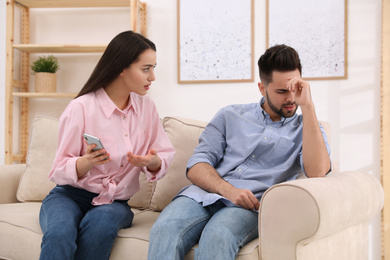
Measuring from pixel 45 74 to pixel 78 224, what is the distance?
1.74 m

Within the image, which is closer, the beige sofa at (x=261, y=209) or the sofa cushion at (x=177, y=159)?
the beige sofa at (x=261, y=209)

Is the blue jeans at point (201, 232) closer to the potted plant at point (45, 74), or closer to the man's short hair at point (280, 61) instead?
the man's short hair at point (280, 61)

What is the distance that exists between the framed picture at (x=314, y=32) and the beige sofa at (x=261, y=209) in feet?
3.61

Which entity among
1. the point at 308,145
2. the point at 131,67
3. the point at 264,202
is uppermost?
the point at 131,67

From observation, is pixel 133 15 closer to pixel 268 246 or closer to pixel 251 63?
pixel 251 63

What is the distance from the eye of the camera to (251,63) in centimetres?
291

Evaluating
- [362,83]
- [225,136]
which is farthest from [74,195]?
[362,83]

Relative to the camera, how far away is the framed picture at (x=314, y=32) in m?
2.79

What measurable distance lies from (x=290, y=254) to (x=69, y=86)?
234 centimetres

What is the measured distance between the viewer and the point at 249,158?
171 centimetres

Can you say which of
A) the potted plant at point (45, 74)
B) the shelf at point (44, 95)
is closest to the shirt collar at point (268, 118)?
the shelf at point (44, 95)

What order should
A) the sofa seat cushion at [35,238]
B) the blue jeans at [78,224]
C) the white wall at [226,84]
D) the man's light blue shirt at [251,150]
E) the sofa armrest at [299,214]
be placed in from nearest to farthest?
the sofa armrest at [299,214] → the blue jeans at [78,224] → the sofa seat cushion at [35,238] → the man's light blue shirt at [251,150] → the white wall at [226,84]

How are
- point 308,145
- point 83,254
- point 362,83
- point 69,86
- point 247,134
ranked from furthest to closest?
point 69,86 < point 362,83 < point 247,134 < point 308,145 < point 83,254

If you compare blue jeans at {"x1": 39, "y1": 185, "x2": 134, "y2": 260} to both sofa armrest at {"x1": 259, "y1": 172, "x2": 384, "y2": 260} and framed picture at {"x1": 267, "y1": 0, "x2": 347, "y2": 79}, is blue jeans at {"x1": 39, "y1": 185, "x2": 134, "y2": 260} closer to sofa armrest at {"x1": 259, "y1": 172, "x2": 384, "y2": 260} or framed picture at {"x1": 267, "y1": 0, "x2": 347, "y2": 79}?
sofa armrest at {"x1": 259, "y1": 172, "x2": 384, "y2": 260}
